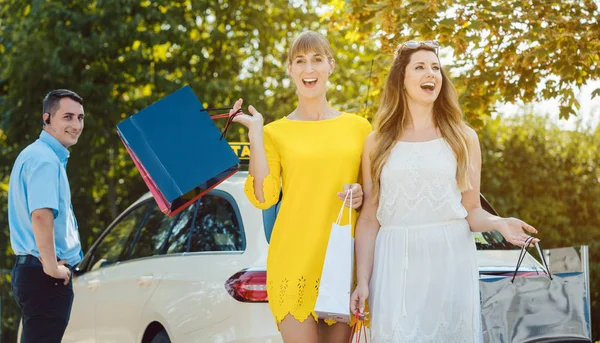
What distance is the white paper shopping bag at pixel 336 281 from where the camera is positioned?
3.71 m

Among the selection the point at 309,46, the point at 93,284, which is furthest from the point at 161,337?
the point at 309,46

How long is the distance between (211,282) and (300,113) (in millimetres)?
1540

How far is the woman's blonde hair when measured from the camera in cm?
415

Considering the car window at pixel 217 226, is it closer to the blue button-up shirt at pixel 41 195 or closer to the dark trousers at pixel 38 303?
the blue button-up shirt at pixel 41 195

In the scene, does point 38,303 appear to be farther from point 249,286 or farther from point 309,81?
point 309,81

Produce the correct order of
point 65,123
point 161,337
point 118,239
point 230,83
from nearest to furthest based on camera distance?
1. point 65,123
2. point 161,337
3. point 118,239
4. point 230,83

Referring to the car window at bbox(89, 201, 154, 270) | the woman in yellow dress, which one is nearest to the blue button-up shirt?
the car window at bbox(89, 201, 154, 270)

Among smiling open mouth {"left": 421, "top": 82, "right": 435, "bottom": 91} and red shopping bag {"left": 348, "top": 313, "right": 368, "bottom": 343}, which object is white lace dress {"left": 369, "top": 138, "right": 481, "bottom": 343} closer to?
red shopping bag {"left": 348, "top": 313, "right": 368, "bottom": 343}

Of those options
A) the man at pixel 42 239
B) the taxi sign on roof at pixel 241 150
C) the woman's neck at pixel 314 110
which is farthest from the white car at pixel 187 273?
the woman's neck at pixel 314 110

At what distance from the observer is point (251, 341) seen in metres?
4.94

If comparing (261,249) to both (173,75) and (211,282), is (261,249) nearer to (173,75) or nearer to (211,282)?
(211,282)

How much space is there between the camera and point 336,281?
3.72 metres

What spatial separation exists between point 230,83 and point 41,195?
920 centimetres

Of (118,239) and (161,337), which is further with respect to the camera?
(118,239)
